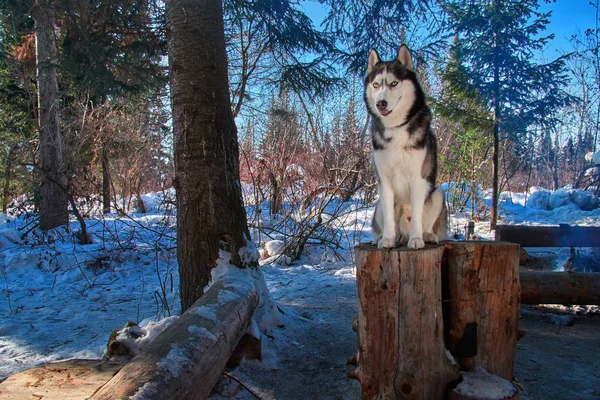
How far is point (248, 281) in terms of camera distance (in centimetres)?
307

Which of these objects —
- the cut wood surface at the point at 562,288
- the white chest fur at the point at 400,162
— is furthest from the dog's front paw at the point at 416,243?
the cut wood surface at the point at 562,288

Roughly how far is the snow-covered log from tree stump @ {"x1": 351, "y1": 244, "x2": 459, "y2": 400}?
3.08ft

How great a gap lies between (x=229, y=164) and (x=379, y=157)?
145 centimetres

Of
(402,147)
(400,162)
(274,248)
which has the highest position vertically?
(402,147)

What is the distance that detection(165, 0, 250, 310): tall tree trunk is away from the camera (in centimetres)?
316

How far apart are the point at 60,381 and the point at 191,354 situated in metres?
0.78

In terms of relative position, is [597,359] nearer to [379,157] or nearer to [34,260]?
[379,157]

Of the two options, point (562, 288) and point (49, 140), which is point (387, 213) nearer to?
point (562, 288)

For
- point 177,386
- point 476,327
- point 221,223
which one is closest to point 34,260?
point 221,223

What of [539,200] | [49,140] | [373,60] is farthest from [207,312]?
[539,200]

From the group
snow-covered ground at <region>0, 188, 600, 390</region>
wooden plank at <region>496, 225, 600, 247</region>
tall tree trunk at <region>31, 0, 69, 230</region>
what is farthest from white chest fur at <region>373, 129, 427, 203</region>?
tall tree trunk at <region>31, 0, 69, 230</region>

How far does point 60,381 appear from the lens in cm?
189

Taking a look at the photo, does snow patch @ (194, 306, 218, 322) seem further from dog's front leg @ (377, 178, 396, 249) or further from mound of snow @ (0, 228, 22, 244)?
mound of snow @ (0, 228, 22, 244)

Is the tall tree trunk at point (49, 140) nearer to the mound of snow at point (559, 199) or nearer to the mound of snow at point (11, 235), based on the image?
the mound of snow at point (11, 235)
